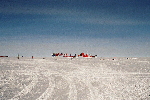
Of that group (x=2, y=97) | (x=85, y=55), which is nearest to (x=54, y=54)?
(x=85, y=55)

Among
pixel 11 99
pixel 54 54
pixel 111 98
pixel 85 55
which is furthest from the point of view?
pixel 54 54

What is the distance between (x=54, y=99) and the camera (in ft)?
18.5

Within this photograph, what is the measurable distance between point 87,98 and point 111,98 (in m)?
0.95

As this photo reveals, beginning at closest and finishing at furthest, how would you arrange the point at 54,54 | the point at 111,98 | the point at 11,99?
1. the point at 11,99
2. the point at 111,98
3. the point at 54,54

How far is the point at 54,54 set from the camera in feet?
290

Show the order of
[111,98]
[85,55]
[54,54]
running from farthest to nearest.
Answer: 1. [54,54]
2. [85,55]
3. [111,98]

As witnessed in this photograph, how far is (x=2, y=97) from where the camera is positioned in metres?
5.85

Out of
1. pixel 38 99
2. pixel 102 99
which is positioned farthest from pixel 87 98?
pixel 38 99

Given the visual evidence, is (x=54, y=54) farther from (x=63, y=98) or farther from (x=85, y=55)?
(x=63, y=98)

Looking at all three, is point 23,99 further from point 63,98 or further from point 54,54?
point 54,54

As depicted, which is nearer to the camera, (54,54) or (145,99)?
(145,99)

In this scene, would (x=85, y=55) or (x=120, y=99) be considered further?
(x=85, y=55)

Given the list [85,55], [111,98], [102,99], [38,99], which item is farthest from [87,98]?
[85,55]

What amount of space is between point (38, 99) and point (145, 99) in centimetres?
406
